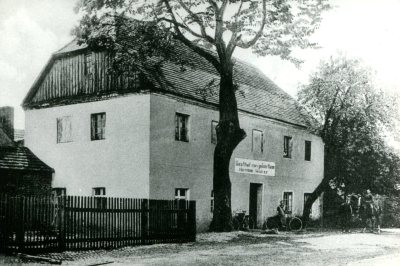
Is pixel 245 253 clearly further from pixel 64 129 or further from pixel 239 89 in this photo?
pixel 239 89

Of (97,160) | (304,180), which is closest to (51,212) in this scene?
(97,160)

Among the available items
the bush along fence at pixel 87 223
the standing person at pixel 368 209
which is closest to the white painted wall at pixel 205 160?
the bush along fence at pixel 87 223

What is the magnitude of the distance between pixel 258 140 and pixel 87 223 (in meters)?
10.9

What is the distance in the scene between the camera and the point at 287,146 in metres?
24.1

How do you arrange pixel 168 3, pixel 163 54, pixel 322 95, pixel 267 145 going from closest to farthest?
pixel 168 3, pixel 163 54, pixel 322 95, pixel 267 145

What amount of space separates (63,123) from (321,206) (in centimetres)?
1348

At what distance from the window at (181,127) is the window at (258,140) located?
13.3 ft

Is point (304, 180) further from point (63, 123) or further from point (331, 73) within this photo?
point (63, 123)

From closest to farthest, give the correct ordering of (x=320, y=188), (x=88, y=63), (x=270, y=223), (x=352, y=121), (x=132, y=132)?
(x=132, y=132) < (x=88, y=63) < (x=352, y=121) < (x=270, y=223) < (x=320, y=188)

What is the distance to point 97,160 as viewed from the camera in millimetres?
17750

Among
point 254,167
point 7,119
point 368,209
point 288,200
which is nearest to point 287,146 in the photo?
point 288,200

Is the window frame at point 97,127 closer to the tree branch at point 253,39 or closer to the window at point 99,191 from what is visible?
the window at point 99,191

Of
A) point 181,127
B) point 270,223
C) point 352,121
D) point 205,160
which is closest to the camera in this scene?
point 181,127

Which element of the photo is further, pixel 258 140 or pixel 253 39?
pixel 258 140
